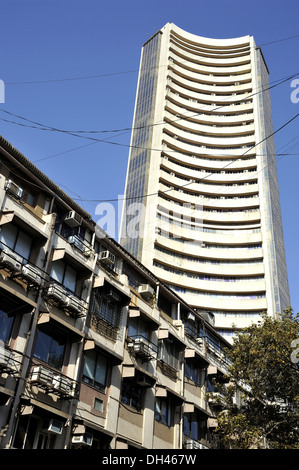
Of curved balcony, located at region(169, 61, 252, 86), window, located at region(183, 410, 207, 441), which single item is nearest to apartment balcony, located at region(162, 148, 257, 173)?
curved balcony, located at region(169, 61, 252, 86)

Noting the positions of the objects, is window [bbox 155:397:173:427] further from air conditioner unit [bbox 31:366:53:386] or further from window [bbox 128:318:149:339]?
air conditioner unit [bbox 31:366:53:386]

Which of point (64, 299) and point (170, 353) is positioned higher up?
point (170, 353)

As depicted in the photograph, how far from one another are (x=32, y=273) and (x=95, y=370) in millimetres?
5366

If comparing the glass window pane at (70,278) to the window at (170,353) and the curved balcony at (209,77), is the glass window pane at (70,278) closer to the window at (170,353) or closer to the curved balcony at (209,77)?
the window at (170,353)

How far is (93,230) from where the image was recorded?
22.0m

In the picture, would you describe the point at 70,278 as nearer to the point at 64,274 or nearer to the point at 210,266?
the point at 64,274

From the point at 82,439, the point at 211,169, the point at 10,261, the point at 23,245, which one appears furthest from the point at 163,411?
the point at 211,169

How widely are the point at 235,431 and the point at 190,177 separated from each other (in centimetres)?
6124

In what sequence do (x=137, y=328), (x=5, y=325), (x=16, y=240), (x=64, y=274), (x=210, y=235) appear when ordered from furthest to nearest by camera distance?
(x=210, y=235)
(x=137, y=328)
(x=64, y=274)
(x=16, y=240)
(x=5, y=325)

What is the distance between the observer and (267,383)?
22.3 meters

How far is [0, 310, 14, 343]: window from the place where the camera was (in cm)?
1617
